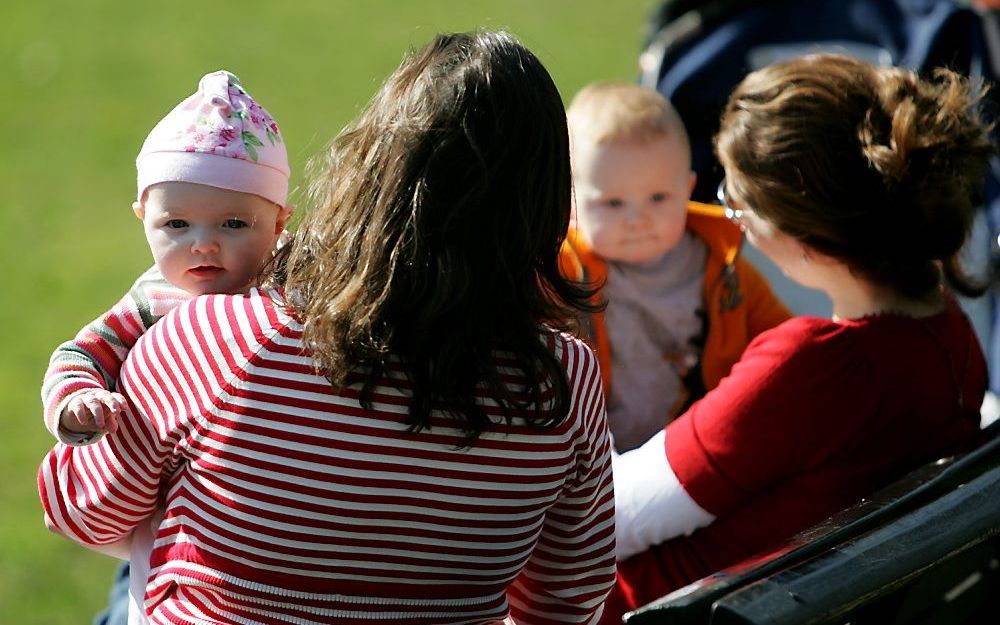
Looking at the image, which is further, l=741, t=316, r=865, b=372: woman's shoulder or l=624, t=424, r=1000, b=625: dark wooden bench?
l=741, t=316, r=865, b=372: woman's shoulder

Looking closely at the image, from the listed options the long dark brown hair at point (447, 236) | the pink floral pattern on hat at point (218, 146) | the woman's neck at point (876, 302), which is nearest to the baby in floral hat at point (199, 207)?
the pink floral pattern on hat at point (218, 146)

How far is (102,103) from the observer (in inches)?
339


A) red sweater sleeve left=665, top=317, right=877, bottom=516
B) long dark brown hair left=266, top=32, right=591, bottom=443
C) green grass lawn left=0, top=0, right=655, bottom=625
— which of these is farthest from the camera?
green grass lawn left=0, top=0, right=655, bottom=625

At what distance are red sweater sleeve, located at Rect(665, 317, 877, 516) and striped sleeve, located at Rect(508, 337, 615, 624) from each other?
269mm

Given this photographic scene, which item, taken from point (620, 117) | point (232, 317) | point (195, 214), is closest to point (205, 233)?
point (195, 214)

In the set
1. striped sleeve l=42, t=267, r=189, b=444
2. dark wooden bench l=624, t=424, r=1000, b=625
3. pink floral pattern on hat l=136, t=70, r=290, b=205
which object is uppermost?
pink floral pattern on hat l=136, t=70, r=290, b=205

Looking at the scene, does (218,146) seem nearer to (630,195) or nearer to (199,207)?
(199,207)

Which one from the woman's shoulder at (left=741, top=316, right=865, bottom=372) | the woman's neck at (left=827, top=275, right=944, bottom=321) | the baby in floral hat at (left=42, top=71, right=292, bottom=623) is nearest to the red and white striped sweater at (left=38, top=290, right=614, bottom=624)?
the baby in floral hat at (left=42, top=71, right=292, bottom=623)

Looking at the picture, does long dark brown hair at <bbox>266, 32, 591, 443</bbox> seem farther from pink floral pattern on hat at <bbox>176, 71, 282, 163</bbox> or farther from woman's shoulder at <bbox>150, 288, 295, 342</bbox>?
pink floral pattern on hat at <bbox>176, 71, 282, 163</bbox>

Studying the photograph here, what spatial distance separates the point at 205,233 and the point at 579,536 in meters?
0.68

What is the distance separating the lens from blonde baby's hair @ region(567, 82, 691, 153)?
2.74 meters

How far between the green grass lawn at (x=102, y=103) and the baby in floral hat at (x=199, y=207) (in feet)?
6.30

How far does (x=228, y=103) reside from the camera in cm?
188

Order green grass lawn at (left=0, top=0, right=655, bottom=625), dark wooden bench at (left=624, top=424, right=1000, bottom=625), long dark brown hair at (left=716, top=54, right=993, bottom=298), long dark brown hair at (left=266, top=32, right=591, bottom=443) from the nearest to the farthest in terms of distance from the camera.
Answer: dark wooden bench at (left=624, top=424, right=1000, bottom=625), long dark brown hair at (left=266, top=32, right=591, bottom=443), long dark brown hair at (left=716, top=54, right=993, bottom=298), green grass lawn at (left=0, top=0, right=655, bottom=625)
